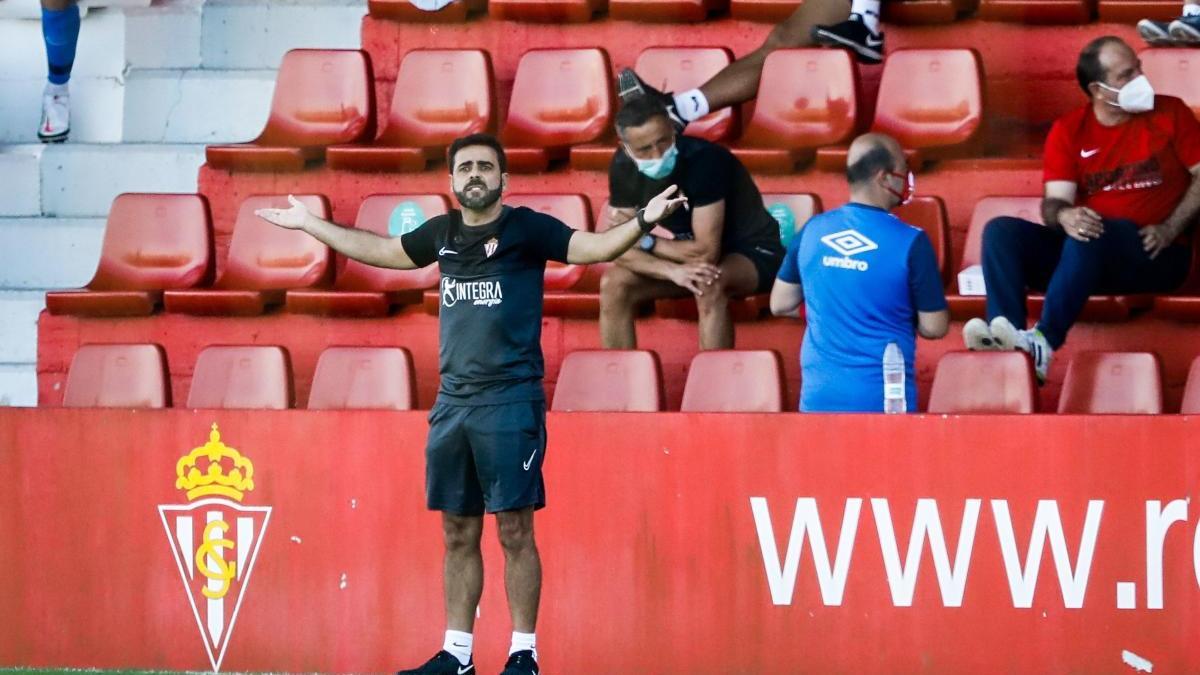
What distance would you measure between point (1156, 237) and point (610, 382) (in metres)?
2.03

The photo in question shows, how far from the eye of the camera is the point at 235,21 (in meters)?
10.0

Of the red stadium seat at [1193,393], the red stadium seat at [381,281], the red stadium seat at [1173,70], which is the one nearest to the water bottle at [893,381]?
the red stadium seat at [1193,393]

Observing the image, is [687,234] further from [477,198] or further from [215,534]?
[215,534]

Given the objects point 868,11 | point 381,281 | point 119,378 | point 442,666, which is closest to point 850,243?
point 442,666

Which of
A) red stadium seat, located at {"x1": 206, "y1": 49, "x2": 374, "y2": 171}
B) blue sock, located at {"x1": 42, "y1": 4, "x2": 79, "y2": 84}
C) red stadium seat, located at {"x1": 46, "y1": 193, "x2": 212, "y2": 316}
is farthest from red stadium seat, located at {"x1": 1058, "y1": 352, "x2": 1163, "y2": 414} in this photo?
blue sock, located at {"x1": 42, "y1": 4, "x2": 79, "y2": 84}

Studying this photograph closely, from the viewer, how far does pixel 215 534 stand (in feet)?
21.8

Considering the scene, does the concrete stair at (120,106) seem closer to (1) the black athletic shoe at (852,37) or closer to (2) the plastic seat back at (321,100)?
(2) the plastic seat back at (321,100)

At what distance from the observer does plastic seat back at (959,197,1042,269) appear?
7.89 m

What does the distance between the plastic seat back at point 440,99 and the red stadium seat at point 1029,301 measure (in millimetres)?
2151

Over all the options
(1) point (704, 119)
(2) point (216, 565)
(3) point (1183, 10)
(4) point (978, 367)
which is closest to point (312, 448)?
(2) point (216, 565)

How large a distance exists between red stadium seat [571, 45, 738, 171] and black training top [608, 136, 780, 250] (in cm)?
103

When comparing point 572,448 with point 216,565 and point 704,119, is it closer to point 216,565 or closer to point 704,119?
point 216,565

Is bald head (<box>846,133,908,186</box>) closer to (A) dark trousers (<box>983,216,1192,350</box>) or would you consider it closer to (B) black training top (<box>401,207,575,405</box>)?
(A) dark trousers (<box>983,216,1192,350</box>)

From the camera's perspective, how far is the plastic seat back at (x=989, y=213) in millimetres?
7887
